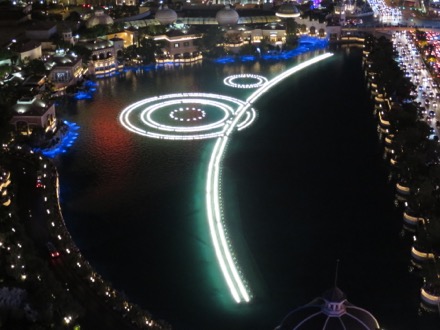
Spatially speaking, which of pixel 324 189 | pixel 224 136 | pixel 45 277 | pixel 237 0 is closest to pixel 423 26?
pixel 237 0

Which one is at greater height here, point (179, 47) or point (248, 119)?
point (179, 47)

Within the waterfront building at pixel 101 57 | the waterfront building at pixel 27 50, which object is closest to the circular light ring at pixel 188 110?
the waterfront building at pixel 101 57

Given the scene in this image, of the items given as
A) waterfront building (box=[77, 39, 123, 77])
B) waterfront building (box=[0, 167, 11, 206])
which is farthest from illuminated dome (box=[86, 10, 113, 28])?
waterfront building (box=[0, 167, 11, 206])

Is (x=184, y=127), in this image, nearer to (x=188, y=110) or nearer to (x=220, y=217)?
(x=188, y=110)

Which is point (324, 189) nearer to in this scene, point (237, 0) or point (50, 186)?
point (50, 186)

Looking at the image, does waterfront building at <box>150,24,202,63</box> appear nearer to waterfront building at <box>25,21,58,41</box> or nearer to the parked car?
waterfront building at <box>25,21,58,41</box>

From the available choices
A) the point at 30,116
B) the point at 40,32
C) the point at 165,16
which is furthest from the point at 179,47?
the point at 30,116
